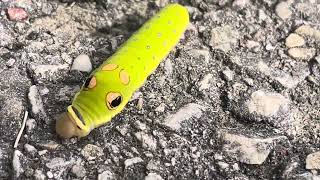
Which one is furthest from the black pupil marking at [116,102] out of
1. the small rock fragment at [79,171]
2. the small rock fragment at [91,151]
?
the small rock fragment at [79,171]

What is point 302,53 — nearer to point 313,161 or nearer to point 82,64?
point 313,161

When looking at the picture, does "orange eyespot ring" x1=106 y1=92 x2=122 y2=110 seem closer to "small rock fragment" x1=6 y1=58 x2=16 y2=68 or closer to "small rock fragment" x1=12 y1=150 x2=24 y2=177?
"small rock fragment" x1=12 y1=150 x2=24 y2=177

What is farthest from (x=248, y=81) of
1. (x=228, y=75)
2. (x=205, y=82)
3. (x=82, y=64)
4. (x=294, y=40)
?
(x=82, y=64)

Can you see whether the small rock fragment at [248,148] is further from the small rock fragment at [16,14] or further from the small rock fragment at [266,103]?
the small rock fragment at [16,14]

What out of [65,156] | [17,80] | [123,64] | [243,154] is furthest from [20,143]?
[243,154]

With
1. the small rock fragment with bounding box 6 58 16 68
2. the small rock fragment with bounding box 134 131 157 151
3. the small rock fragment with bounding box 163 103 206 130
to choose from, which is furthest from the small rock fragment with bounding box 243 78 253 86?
the small rock fragment with bounding box 6 58 16 68
